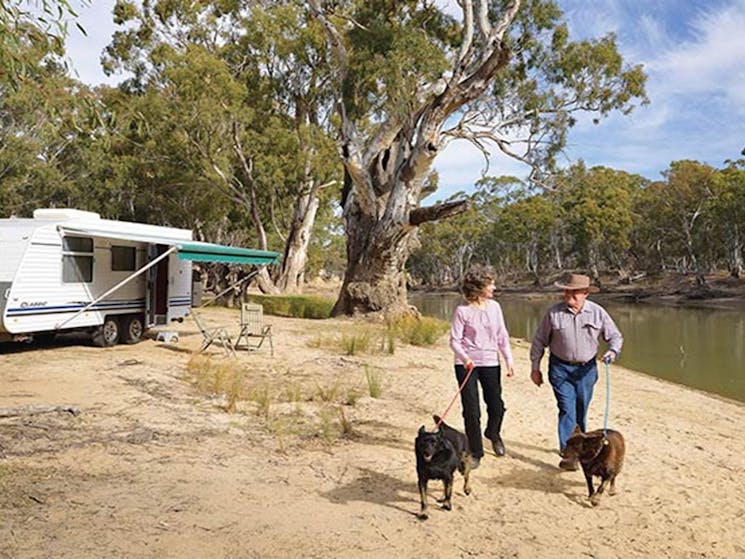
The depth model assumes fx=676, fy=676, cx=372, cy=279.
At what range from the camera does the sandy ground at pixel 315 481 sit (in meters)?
3.74

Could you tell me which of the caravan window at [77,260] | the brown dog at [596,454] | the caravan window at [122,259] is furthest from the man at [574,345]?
the caravan window at [122,259]

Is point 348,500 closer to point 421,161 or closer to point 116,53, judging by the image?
point 421,161

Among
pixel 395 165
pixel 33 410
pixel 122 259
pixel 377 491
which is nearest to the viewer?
pixel 377 491

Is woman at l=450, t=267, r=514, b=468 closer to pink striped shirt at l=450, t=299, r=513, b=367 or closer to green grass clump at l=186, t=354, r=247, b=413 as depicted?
pink striped shirt at l=450, t=299, r=513, b=367

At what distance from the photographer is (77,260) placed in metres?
11.0

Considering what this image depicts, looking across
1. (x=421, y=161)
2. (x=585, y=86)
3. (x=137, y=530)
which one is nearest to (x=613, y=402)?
(x=137, y=530)

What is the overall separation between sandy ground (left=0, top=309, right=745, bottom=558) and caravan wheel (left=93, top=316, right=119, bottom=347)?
3116 mm

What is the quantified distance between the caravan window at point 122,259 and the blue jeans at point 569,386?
9.02 meters

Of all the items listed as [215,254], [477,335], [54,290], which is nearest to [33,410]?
[477,335]

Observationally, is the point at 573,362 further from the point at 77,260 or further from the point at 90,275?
the point at 90,275

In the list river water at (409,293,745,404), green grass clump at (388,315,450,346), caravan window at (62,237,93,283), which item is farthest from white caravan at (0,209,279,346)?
river water at (409,293,745,404)

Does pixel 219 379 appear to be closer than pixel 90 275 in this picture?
Yes

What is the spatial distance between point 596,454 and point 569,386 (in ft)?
2.57

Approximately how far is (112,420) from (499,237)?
59.5 meters
